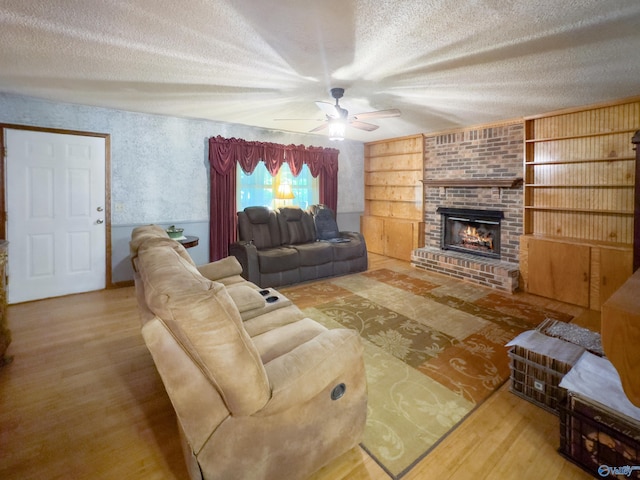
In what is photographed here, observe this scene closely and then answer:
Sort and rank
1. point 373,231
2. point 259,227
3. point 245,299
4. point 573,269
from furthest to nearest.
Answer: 1. point 373,231
2. point 259,227
3. point 573,269
4. point 245,299

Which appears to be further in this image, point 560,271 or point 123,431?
point 560,271

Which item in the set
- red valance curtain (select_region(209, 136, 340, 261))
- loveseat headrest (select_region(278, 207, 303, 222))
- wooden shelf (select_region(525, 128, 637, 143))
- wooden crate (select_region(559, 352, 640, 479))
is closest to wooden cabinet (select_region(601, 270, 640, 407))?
wooden crate (select_region(559, 352, 640, 479))

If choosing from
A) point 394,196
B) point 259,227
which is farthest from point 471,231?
point 259,227

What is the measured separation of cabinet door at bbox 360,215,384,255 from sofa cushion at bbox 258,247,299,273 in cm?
255

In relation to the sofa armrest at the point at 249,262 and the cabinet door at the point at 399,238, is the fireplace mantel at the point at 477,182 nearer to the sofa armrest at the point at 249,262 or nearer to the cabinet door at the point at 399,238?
the cabinet door at the point at 399,238

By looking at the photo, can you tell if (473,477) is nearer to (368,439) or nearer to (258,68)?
(368,439)

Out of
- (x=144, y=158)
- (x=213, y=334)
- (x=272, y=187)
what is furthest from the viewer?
(x=272, y=187)

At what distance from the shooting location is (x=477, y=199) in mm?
5102

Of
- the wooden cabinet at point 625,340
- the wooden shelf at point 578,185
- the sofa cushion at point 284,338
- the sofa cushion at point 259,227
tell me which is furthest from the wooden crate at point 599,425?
the sofa cushion at point 259,227

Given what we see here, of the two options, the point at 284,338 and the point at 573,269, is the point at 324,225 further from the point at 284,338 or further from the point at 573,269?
the point at 284,338

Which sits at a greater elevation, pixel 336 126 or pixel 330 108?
pixel 330 108

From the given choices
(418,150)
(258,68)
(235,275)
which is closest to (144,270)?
(235,275)

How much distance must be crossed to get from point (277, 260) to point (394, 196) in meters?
3.23

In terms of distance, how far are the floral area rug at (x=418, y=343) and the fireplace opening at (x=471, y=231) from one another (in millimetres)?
828
